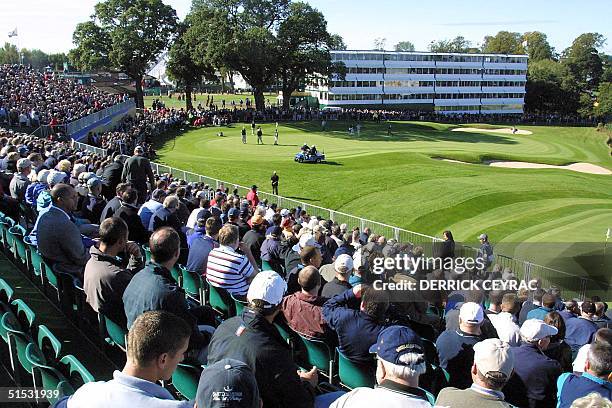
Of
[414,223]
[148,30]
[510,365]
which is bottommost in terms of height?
[414,223]

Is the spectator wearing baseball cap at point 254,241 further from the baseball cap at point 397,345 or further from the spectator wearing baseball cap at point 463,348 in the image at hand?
the baseball cap at point 397,345

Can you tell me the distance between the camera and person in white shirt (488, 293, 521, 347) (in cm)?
657

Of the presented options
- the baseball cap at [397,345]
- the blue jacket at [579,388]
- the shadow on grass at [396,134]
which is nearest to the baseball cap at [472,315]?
the blue jacket at [579,388]

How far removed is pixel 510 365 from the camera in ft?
14.3

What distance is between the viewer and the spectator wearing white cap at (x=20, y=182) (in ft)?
38.6

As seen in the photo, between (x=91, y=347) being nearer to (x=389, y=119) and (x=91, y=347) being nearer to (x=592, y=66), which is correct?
(x=389, y=119)

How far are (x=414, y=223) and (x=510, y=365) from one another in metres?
24.6

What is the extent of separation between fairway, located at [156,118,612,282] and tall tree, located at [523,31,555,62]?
12167cm

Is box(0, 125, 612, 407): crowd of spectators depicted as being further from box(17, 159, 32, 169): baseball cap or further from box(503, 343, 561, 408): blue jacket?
box(17, 159, 32, 169): baseball cap

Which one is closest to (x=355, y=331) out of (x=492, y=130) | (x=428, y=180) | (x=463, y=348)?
(x=463, y=348)

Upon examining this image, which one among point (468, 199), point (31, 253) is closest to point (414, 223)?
point (468, 199)

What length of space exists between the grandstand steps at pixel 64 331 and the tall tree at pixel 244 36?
6136cm

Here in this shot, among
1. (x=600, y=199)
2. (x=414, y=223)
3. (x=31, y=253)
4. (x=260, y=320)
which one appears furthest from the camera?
(x=600, y=199)

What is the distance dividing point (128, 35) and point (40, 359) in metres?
75.8
